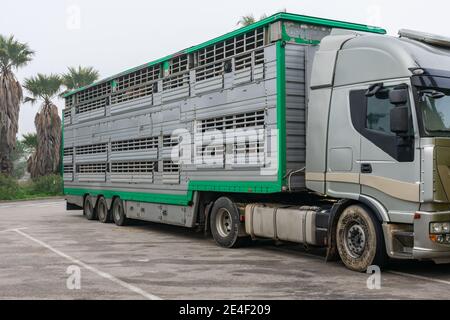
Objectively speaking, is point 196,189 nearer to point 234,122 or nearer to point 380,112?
point 234,122

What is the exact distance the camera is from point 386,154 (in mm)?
8438

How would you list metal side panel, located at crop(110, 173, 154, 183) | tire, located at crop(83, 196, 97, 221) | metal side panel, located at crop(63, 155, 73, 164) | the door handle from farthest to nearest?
metal side panel, located at crop(63, 155, 73, 164)
tire, located at crop(83, 196, 97, 221)
metal side panel, located at crop(110, 173, 154, 183)
the door handle

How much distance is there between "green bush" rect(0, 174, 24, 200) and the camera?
114 ft

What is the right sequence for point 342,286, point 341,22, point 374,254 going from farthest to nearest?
point 341,22
point 374,254
point 342,286

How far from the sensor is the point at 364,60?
9.01 meters

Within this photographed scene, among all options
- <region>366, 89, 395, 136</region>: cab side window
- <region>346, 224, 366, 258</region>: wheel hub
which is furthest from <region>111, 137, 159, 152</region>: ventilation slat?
<region>366, 89, 395, 136</region>: cab side window

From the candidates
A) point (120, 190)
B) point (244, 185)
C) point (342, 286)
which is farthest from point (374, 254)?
point (120, 190)

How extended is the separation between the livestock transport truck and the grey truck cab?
0.02 m

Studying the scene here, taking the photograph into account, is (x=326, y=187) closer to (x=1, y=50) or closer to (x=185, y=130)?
(x=185, y=130)

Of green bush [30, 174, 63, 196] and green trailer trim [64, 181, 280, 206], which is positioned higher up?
green trailer trim [64, 181, 280, 206]

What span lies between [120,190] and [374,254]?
32.0 feet

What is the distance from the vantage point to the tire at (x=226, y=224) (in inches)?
455

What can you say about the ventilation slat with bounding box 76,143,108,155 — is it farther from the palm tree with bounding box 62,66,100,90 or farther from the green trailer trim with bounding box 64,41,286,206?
the palm tree with bounding box 62,66,100,90
